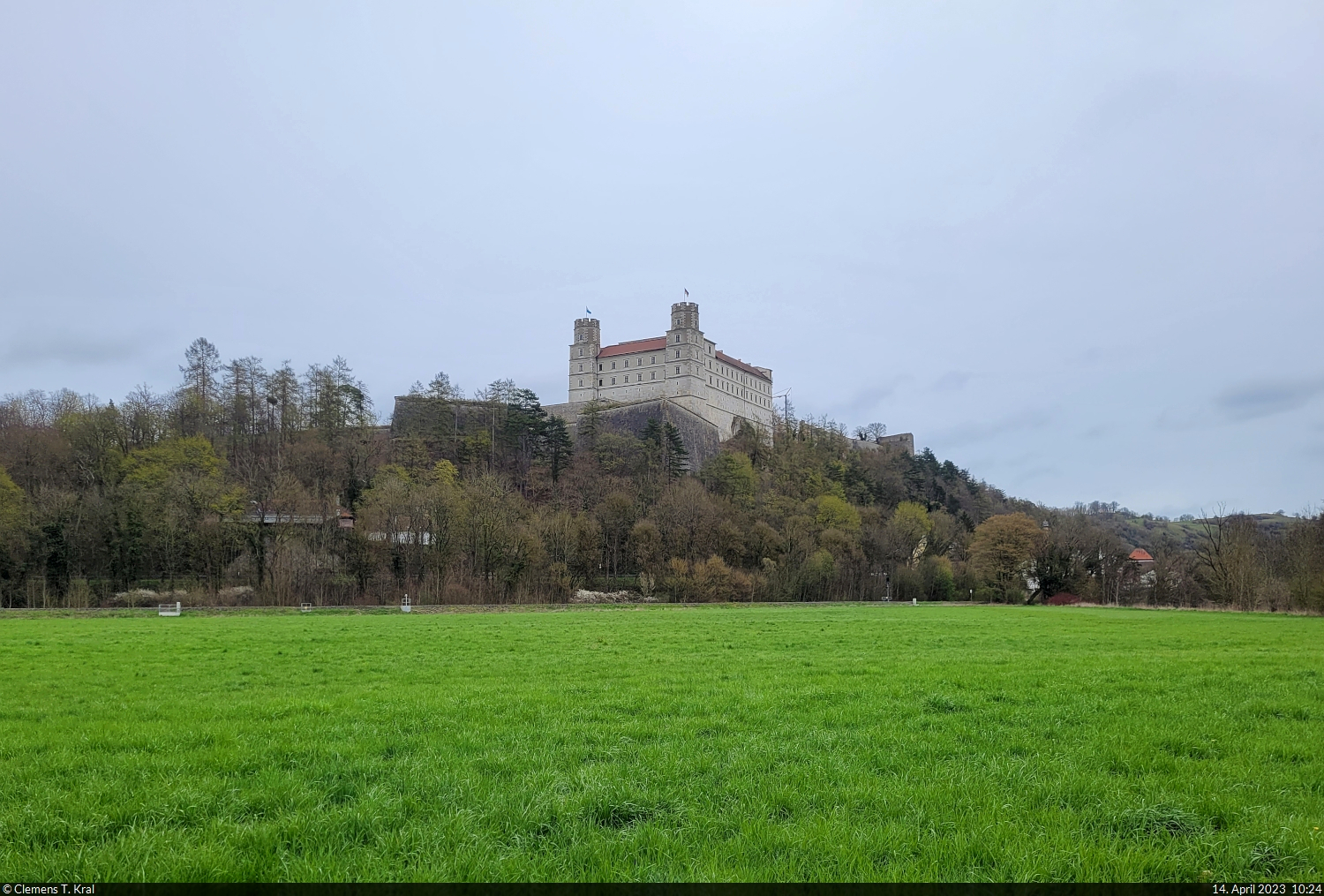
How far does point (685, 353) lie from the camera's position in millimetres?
123688

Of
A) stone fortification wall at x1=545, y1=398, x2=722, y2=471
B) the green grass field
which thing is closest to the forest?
stone fortification wall at x1=545, y1=398, x2=722, y2=471

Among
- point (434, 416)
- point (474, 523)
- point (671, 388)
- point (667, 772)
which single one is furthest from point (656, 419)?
point (667, 772)

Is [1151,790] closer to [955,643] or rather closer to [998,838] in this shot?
[998,838]

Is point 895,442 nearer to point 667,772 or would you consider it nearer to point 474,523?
point 474,523

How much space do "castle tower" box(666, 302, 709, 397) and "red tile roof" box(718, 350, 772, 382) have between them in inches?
290

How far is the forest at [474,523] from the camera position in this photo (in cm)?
5266

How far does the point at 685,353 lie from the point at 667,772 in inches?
4666

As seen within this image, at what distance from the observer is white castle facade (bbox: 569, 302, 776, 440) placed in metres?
123

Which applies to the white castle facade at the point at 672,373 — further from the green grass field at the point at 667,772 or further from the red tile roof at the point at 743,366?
the green grass field at the point at 667,772

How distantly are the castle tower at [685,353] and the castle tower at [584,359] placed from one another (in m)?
14.0

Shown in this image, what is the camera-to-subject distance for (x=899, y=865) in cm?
470

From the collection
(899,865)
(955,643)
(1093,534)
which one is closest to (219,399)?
(955,643)

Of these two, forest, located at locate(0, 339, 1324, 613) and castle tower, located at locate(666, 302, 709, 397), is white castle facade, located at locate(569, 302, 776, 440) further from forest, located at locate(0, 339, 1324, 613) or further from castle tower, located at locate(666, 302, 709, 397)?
forest, located at locate(0, 339, 1324, 613)

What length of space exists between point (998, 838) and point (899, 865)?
896 mm
